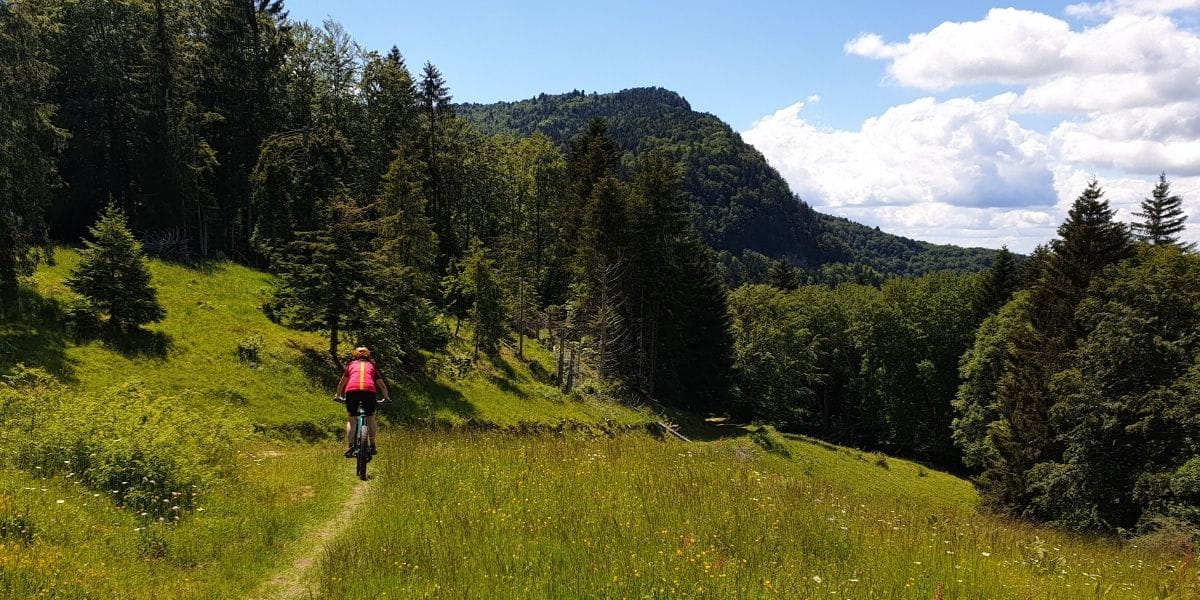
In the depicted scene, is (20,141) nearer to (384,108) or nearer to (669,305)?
(384,108)

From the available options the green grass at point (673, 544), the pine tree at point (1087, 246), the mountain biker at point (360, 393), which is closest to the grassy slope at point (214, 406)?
the mountain biker at point (360, 393)

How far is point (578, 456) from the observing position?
40.7 ft

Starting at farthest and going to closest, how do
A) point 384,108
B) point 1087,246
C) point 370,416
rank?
point 384,108
point 1087,246
point 370,416

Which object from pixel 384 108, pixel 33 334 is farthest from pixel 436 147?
pixel 33 334

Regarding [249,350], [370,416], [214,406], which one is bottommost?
[214,406]

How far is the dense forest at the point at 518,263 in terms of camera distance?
2559 cm

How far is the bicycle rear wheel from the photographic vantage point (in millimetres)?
11898

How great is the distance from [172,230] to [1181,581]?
153 feet

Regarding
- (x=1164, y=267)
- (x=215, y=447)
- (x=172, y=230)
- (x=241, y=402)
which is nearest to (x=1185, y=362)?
(x=1164, y=267)

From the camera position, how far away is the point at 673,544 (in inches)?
300

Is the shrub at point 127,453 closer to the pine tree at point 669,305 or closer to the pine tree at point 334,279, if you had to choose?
the pine tree at point 334,279

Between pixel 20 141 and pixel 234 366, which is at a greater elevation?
pixel 20 141

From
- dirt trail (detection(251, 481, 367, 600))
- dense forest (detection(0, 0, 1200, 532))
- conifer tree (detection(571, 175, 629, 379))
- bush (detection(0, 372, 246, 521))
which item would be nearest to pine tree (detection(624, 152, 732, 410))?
dense forest (detection(0, 0, 1200, 532))

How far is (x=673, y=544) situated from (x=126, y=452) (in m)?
8.34
